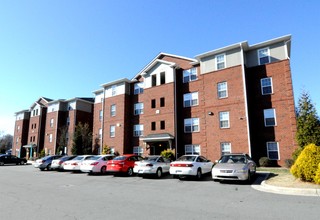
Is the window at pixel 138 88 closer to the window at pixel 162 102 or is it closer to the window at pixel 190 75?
the window at pixel 162 102

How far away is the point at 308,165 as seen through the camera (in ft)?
34.3

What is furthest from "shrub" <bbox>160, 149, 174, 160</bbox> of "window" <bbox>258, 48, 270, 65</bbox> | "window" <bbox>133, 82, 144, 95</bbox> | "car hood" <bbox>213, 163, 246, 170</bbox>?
"window" <bbox>258, 48, 270, 65</bbox>

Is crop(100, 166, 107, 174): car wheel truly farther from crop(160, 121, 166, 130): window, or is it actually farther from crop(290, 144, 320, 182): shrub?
crop(290, 144, 320, 182): shrub

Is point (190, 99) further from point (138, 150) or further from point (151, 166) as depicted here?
point (151, 166)

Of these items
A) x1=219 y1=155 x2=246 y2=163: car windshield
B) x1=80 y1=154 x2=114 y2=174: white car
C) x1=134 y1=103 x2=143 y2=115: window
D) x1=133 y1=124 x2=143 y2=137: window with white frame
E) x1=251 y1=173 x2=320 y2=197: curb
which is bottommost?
x1=251 y1=173 x2=320 y2=197: curb

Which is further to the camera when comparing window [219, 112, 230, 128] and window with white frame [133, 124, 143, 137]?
window with white frame [133, 124, 143, 137]

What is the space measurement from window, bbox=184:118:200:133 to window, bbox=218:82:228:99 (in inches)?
146

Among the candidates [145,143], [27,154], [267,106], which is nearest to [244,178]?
[267,106]

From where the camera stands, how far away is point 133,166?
1744cm

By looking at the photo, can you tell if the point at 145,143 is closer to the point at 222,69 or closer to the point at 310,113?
the point at 222,69

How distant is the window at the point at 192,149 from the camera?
24.1m

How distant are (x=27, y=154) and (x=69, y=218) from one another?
49.5m

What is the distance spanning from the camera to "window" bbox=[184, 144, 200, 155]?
24.1m

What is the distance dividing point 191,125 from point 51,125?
3023 cm
